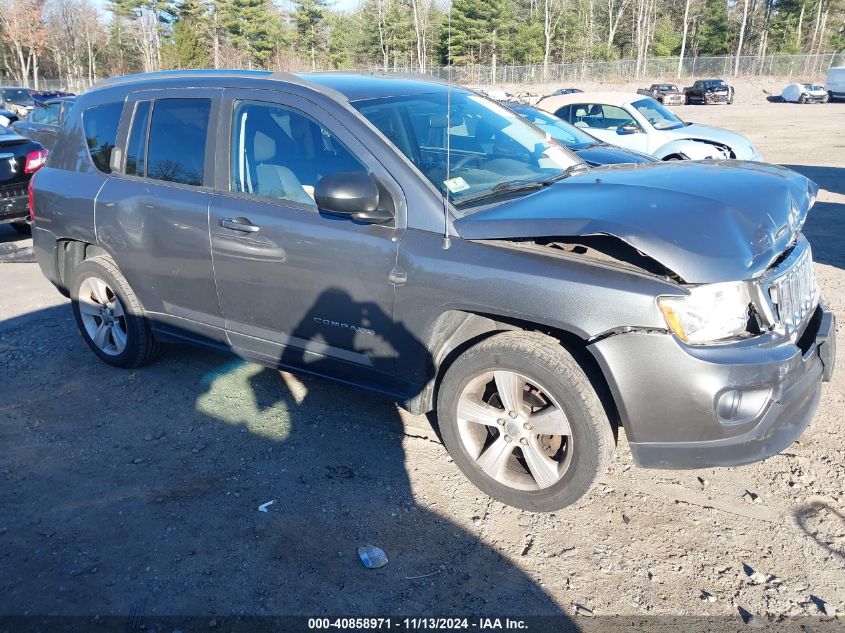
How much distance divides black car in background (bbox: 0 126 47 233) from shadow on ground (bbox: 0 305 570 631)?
460 cm

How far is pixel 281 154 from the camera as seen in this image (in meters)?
3.80

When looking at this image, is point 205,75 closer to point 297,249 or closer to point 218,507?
point 297,249

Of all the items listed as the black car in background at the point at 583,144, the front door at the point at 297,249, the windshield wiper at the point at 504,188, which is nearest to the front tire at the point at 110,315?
the front door at the point at 297,249

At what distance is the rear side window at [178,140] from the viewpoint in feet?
13.4

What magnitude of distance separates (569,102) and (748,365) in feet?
34.7

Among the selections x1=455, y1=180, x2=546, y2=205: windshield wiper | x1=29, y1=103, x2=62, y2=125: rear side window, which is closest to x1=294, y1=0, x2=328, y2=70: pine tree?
x1=29, y1=103, x2=62, y2=125: rear side window

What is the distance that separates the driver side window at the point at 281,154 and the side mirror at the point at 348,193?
0.86 feet

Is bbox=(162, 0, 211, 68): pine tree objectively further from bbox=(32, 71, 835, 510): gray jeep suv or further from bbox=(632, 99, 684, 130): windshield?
bbox=(32, 71, 835, 510): gray jeep suv

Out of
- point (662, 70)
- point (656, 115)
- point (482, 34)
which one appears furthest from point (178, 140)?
point (662, 70)

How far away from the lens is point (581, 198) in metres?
3.22

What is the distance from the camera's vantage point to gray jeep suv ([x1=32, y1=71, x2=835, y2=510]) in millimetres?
2777

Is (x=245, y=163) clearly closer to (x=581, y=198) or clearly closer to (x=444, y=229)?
(x=444, y=229)

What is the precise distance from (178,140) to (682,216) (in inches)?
119

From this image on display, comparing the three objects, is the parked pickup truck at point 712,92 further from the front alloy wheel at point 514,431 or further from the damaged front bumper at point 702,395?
the front alloy wheel at point 514,431
